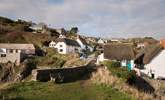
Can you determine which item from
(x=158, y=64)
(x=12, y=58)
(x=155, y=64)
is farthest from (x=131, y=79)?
(x=12, y=58)

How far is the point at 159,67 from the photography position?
4909 centimetres

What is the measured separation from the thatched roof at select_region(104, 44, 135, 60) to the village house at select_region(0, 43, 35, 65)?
1633cm

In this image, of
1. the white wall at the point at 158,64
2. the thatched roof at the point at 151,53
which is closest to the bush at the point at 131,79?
the white wall at the point at 158,64

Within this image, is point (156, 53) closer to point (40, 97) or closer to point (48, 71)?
point (48, 71)

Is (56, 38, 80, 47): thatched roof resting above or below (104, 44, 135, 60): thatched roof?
above

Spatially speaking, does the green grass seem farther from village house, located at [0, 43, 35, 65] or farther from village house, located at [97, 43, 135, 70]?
village house, located at [0, 43, 35, 65]

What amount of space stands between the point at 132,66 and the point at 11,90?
35.2 metres

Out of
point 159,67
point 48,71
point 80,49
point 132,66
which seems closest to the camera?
point 48,71

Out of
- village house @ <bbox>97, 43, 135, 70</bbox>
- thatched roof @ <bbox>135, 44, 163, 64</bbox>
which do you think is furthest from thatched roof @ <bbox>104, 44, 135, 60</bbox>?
thatched roof @ <bbox>135, 44, 163, 64</bbox>

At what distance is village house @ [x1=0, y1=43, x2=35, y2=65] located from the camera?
56.0 m

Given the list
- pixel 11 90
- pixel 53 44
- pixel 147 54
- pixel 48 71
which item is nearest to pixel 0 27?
pixel 53 44

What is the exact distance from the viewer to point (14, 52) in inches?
2623

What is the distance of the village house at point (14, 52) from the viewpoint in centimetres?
5600

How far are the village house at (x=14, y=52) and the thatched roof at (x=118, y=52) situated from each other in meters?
16.3
